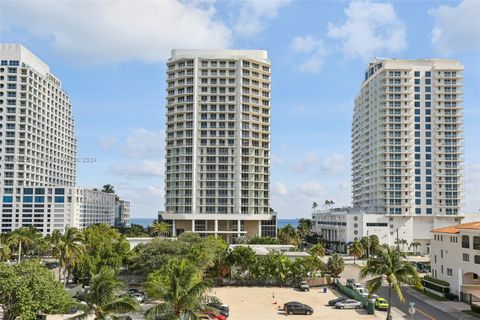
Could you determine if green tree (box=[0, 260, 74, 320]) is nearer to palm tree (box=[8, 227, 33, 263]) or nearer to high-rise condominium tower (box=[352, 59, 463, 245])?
palm tree (box=[8, 227, 33, 263])

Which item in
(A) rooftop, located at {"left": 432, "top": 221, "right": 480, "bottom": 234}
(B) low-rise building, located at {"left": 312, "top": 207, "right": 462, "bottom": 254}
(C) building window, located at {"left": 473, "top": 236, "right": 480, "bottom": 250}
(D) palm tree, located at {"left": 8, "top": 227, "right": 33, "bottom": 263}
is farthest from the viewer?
(B) low-rise building, located at {"left": 312, "top": 207, "right": 462, "bottom": 254}

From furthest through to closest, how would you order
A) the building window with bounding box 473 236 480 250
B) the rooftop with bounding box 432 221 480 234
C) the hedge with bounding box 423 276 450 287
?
the hedge with bounding box 423 276 450 287 → the rooftop with bounding box 432 221 480 234 → the building window with bounding box 473 236 480 250

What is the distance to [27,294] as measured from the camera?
44.7 metres

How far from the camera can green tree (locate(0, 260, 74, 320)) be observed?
146 ft

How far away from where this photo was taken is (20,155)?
529 feet

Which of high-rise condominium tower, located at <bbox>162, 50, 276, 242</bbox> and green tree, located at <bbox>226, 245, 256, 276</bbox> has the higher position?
high-rise condominium tower, located at <bbox>162, 50, 276, 242</bbox>

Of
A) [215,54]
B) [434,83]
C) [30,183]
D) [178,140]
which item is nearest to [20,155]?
[30,183]

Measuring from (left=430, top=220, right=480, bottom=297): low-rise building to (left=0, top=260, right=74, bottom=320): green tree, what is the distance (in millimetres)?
54162

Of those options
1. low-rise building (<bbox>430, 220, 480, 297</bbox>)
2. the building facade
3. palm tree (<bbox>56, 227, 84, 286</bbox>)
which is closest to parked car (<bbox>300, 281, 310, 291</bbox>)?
low-rise building (<bbox>430, 220, 480, 297</bbox>)

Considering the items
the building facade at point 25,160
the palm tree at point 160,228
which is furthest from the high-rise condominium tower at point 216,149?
the building facade at point 25,160

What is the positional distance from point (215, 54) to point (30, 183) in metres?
78.1

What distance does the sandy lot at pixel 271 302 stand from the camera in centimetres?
6098

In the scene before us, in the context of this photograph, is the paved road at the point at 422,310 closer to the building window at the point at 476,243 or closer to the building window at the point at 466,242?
the building window at the point at 466,242

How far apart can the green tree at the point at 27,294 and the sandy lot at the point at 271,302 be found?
22404 millimetres
